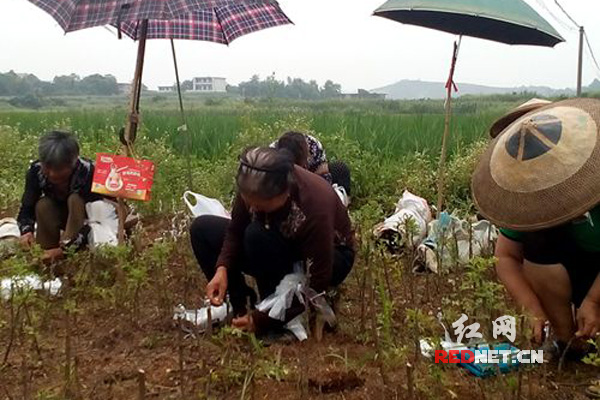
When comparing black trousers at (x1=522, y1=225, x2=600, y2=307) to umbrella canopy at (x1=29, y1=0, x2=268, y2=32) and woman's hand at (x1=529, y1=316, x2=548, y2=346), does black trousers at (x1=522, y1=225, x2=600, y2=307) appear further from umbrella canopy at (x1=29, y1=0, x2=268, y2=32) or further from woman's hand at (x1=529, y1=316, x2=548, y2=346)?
umbrella canopy at (x1=29, y1=0, x2=268, y2=32)

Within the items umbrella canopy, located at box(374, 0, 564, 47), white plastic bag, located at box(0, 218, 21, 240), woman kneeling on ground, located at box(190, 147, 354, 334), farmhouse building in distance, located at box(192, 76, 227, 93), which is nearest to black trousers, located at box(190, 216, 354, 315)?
woman kneeling on ground, located at box(190, 147, 354, 334)

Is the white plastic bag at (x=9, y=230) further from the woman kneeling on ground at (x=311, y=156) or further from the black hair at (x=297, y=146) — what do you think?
the black hair at (x=297, y=146)

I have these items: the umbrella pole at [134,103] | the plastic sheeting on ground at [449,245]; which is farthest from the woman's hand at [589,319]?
the umbrella pole at [134,103]

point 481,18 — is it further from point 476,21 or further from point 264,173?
point 264,173

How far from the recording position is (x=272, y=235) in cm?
286

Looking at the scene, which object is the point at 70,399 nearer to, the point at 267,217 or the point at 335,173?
the point at 267,217

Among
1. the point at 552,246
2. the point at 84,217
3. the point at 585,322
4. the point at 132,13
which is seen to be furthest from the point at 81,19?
the point at 585,322

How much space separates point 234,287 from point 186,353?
16.3 inches

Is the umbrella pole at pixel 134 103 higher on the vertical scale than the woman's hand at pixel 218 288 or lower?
higher

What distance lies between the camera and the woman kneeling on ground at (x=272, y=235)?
2.72 m

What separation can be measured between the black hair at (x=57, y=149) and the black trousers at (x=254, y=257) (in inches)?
37.6

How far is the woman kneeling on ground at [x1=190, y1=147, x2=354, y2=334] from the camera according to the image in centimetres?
272

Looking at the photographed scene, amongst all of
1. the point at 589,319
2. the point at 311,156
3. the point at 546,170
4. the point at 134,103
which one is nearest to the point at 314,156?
the point at 311,156

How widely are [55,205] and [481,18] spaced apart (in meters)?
2.68
